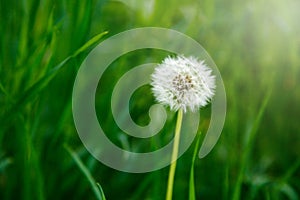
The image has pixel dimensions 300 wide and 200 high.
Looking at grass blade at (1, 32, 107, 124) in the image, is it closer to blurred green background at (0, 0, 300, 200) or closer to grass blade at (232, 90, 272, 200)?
blurred green background at (0, 0, 300, 200)

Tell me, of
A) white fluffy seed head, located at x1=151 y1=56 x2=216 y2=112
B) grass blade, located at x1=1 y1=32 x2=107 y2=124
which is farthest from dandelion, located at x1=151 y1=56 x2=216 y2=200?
grass blade, located at x1=1 y1=32 x2=107 y2=124

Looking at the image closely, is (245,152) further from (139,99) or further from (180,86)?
(139,99)

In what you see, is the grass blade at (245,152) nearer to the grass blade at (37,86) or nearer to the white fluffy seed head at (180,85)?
the white fluffy seed head at (180,85)

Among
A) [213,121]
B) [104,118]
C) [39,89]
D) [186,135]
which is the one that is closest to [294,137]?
[213,121]

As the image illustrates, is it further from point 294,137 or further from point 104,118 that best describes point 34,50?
point 294,137

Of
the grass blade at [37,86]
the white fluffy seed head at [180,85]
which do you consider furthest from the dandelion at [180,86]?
the grass blade at [37,86]
